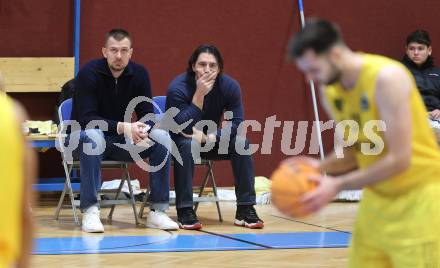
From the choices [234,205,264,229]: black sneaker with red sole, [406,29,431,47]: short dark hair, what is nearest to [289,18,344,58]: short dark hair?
[234,205,264,229]: black sneaker with red sole

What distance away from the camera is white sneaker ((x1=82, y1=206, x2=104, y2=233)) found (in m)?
5.29

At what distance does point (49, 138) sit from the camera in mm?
6168

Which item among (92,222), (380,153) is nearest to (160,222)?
(92,222)

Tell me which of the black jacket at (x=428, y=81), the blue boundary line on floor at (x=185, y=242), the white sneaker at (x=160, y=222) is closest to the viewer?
the blue boundary line on floor at (x=185, y=242)

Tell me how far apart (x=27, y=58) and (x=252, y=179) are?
3018 millimetres

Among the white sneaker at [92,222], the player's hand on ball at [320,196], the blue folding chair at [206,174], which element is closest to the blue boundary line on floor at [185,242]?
the white sneaker at [92,222]

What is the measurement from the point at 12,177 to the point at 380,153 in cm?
120

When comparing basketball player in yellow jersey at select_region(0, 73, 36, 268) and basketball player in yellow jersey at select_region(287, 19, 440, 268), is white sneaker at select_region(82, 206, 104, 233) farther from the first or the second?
basketball player in yellow jersey at select_region(0, 73, 36, 268)

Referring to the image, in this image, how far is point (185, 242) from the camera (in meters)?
4.84

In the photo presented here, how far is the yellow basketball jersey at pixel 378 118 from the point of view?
7.07 ft

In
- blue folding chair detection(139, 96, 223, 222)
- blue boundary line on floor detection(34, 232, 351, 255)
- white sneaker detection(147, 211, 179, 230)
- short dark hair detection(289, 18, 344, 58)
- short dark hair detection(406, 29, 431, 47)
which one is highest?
short dark hair detection(406, 29, 431, 47)

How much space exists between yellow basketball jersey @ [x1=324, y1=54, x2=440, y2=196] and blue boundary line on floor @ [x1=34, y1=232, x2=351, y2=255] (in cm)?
240

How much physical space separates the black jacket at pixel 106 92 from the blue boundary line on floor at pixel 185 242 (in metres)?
0.97

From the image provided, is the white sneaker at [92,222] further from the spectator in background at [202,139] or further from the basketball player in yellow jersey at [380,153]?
the basketball player in yellow jersey at [380,153]
